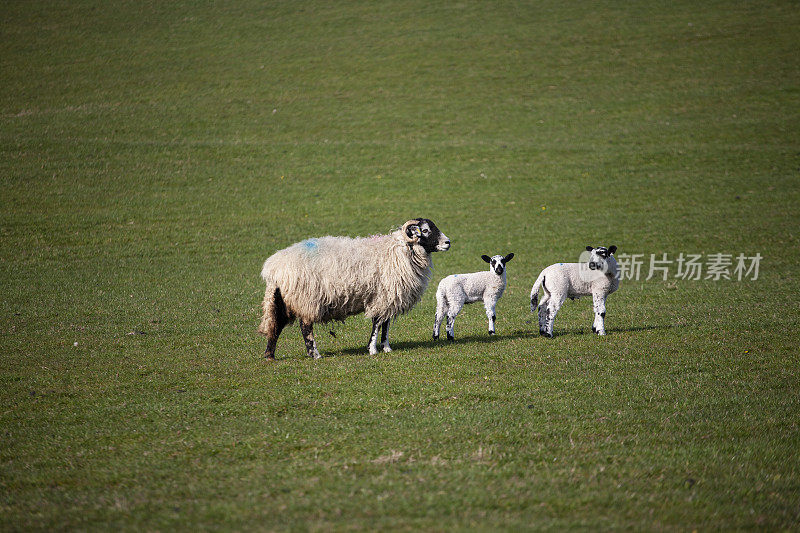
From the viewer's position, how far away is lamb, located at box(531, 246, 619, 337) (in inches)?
556

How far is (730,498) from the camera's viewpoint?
22.7 ft

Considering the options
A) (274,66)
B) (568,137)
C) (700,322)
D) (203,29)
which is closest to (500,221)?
(568,137)

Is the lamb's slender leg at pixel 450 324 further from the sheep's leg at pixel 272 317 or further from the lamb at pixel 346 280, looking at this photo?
the sheep's leg at pixel 272 317

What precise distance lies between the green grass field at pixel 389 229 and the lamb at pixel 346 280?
2.72 ft

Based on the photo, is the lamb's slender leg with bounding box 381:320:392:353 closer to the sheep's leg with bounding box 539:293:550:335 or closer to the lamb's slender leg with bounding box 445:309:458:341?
the lamb's slender leg with bounding box 445:309:458:341

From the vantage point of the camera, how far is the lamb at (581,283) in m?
14.1

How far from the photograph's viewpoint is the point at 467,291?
578 inches

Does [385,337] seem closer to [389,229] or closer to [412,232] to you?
[412,232]

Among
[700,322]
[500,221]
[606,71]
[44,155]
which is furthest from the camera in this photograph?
[606,71]

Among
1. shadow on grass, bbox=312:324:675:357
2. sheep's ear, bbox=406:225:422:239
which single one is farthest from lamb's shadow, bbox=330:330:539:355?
sheep's ear, bbox=406:225:422:239

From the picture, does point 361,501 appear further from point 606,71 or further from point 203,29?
point 203,29

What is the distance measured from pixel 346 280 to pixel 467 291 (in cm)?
300

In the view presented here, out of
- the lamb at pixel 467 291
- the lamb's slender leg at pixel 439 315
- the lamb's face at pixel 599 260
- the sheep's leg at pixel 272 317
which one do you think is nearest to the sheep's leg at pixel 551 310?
the lamb's face at pixel 599 260

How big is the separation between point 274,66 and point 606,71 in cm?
2505
